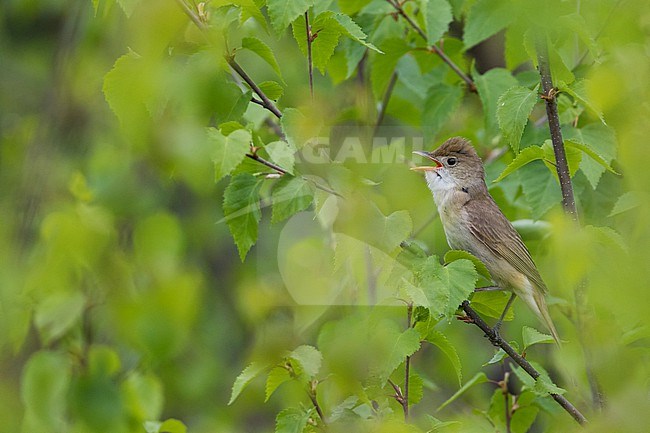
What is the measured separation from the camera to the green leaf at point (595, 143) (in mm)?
3086

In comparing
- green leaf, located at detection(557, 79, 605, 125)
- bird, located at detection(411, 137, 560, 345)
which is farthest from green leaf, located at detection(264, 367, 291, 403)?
bird, located at detection(411, 137, 560, 345)

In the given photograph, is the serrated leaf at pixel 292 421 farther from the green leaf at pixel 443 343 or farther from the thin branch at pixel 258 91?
the thin branch at pixel 258 91

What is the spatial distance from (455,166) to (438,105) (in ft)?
0.97

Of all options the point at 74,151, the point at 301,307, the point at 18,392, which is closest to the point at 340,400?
the point at 301,307

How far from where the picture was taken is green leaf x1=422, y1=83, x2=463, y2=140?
12.1ft

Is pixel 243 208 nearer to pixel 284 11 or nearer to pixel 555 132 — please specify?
pixel 284 11

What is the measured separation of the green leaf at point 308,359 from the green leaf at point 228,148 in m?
0.53

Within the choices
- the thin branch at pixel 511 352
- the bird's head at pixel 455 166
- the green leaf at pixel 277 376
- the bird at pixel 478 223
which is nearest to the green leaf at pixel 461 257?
the thin branch at pixel 511 352

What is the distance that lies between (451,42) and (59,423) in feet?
7.02

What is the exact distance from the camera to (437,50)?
3.76 meters

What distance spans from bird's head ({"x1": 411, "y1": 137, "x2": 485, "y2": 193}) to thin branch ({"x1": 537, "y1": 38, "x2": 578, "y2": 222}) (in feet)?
4.20

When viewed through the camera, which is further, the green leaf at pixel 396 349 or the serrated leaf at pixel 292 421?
the serrated leaf at pixel 292 421

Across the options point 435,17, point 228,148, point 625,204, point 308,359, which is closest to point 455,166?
point 435,17

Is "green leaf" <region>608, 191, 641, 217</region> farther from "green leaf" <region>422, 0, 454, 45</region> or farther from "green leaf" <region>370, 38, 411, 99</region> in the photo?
"green leaf" <region>370, 38, 411, 99</region>
